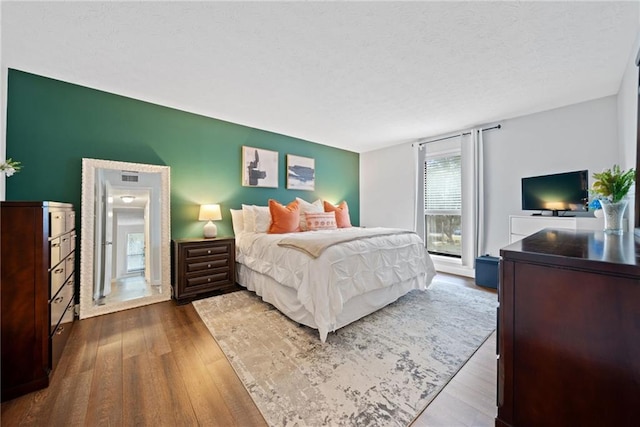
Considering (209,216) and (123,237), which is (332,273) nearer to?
(209,216)

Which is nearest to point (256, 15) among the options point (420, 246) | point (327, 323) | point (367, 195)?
point (327, 323)

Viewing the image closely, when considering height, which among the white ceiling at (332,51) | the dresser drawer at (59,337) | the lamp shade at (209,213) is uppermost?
the white ceiling at (332,51)

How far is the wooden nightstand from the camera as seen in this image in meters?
2.76

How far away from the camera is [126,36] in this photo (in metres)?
1.80

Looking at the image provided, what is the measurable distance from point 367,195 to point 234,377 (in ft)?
14.5

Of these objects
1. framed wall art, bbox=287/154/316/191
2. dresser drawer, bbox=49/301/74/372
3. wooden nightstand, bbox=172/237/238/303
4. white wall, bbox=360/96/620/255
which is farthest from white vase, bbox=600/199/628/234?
dresser drawer, bbox=49/301/74/372

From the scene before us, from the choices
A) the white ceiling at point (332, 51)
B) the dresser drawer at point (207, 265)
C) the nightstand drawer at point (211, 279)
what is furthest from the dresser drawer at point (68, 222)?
the white ceiling at point (332, 51)

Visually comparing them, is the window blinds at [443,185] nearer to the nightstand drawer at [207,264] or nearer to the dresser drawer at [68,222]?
the nightstand drawer at [207,264]

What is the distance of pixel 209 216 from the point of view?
3135 mm

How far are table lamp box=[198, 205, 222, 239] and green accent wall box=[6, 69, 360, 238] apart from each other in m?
0.22

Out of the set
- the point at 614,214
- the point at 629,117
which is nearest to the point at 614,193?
the point at 614,214

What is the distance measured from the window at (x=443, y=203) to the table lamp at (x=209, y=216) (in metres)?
3.62

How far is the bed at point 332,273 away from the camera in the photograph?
204 cm

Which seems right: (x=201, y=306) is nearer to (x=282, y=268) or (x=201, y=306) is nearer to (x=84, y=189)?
(x=282, y=268)
